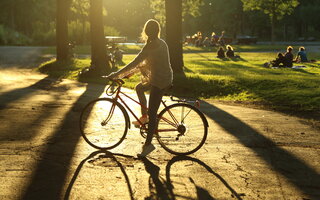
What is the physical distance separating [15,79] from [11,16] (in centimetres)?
6396

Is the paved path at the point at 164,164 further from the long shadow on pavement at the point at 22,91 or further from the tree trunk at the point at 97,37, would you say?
the tree trunk at the point at 97,37

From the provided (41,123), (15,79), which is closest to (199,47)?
(15,79)

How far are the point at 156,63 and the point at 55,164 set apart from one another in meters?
2.01

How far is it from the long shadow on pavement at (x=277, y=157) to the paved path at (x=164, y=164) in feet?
0.04

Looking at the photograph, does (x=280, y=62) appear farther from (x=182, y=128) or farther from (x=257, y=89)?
(x=182, y=128)

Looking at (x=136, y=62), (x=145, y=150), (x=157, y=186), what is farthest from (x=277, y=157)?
(x=136, y=62)

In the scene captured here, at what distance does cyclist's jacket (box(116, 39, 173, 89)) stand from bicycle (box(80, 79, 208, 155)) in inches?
14.2

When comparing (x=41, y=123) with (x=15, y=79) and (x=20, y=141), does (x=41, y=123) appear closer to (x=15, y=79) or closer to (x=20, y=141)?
(x=20, y=141)

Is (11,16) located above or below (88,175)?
above

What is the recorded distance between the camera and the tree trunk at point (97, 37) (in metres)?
20.4

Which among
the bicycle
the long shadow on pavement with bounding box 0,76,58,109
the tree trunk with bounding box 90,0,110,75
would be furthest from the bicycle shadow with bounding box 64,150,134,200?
the tree trunk with bounding box 90,0,110,75

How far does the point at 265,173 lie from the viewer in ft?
20.4

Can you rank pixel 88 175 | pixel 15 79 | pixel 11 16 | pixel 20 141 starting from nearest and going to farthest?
pixel 88 175
pixel 20 141
pixel 15 79
pixel 11 16

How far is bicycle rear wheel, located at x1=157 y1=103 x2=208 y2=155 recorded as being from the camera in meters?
7.09
